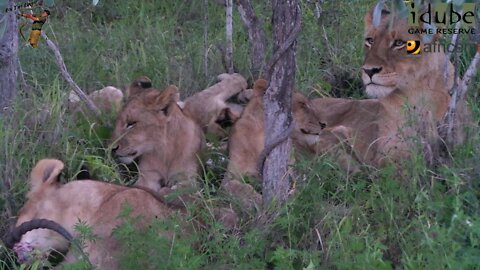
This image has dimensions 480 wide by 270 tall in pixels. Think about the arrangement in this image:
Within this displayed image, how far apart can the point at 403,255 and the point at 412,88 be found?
1.07 metres

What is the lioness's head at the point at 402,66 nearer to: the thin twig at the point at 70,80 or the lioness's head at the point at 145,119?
the lioness's head at the point at 145,119

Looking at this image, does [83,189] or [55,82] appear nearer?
[83,189]

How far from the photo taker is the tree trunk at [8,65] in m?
4.78

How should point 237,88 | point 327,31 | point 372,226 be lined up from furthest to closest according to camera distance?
1. point 327,31
2. point 237,88
3. point 372,226

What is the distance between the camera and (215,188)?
15.3 ft

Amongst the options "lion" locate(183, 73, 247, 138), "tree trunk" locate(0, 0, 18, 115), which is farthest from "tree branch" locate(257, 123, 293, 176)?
"tree trunk" locate(0, 0, 18, 115)

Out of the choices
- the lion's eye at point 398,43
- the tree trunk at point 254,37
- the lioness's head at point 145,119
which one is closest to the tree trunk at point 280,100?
the lion's eye at point 398,43

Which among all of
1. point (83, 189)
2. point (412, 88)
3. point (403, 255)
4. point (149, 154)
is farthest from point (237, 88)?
point (403, 255)

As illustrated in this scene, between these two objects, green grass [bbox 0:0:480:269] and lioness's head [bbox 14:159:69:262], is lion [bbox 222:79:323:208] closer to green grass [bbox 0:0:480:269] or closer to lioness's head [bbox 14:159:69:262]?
green grass [bbox 0:0:480:269]

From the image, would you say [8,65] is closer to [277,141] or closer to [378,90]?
[277,141]

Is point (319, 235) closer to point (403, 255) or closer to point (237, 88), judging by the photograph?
point (403, 255)

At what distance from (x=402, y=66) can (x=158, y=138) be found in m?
1.30

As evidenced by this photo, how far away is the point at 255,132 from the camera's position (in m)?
4.92

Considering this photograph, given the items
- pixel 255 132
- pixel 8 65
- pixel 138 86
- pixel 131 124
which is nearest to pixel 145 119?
pixel 131 124
